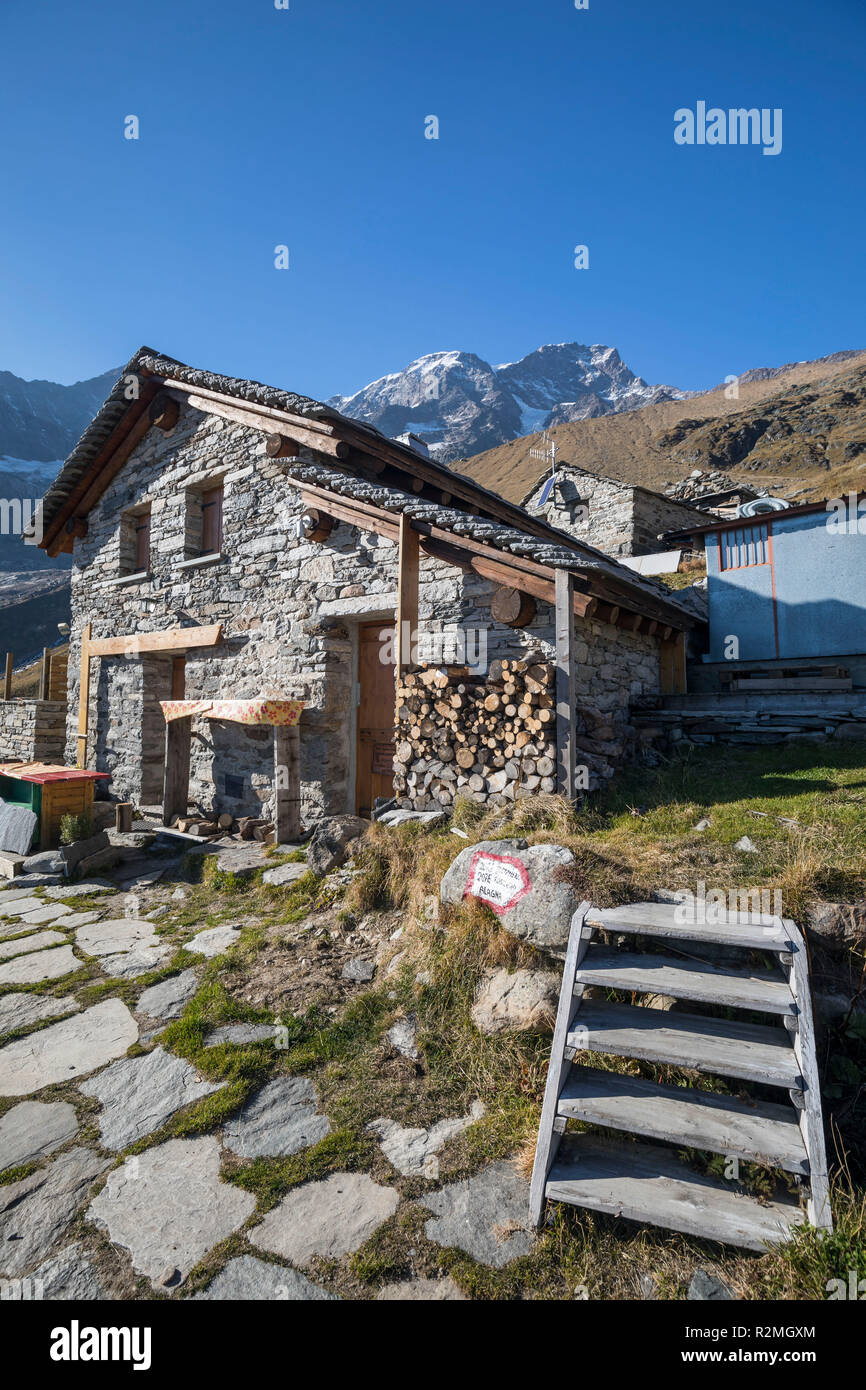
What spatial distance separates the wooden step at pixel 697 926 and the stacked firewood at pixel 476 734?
6.29ft

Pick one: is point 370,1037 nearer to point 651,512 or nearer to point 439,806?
point 439,806

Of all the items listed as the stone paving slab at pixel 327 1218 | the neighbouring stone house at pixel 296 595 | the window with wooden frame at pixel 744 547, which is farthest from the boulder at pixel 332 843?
the window with wooden frame at pixel 744 547

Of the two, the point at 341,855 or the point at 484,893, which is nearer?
the point at 484,893

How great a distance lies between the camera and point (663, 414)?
217 ft

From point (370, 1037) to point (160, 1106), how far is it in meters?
1.22

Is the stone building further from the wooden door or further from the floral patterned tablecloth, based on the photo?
the floral patterned tablecloth

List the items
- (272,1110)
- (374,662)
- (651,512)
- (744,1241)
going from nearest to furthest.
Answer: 1. (744,1241)
2. (272,1110)
3. (374,662)
4. (651,512)

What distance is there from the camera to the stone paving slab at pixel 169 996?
4.30m

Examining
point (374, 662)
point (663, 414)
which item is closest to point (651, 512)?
point (374, 662)

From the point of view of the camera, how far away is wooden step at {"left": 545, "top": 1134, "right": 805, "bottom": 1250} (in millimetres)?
2369

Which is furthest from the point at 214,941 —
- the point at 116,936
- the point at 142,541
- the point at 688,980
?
the point at 142,541

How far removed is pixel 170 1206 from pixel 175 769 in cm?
652

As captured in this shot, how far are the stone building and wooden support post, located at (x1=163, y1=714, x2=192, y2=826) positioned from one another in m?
15.3

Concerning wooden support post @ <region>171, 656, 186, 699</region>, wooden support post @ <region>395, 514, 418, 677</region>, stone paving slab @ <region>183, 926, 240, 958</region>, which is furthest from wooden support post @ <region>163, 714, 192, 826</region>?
wooden support post @ <region>395, 514, 418, 677</region>
